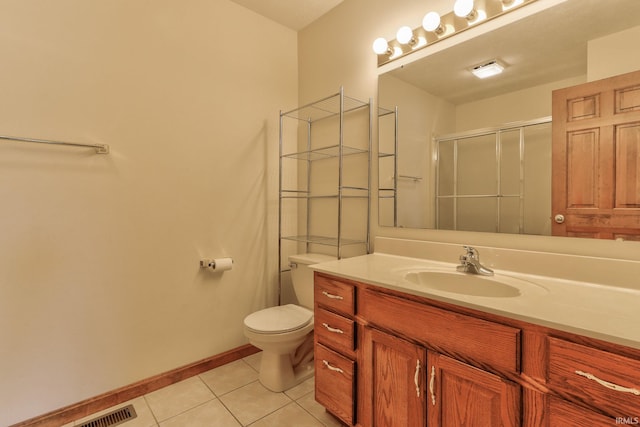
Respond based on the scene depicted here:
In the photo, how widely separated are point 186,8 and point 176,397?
230 cm

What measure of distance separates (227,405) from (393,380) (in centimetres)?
101

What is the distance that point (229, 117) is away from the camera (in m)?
2.15

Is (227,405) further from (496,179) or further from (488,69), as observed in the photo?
(488,69)

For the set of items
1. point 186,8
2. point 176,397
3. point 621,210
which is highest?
point 186,8

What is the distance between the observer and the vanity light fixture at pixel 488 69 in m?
1.45

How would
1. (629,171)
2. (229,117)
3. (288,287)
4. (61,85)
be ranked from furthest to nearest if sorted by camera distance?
(288,287)
(229,117)
(61,85)
(629,171)

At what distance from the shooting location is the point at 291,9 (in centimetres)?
222

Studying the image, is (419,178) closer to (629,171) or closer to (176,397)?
(629,171)

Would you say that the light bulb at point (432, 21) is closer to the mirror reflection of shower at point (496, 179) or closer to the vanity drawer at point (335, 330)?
the mirror reflection of shower at point (496, 179)

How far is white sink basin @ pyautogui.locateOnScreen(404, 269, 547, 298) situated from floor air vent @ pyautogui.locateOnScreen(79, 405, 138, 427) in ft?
5.15

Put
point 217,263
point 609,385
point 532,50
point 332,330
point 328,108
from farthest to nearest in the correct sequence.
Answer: point 328,108
point 217,263
point 332,330
point 532,50
point 609,385

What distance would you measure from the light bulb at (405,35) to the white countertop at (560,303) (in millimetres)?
1245

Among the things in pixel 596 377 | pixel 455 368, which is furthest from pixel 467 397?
pixel 596 377

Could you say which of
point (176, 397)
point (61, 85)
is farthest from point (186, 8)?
point (176, 397)
